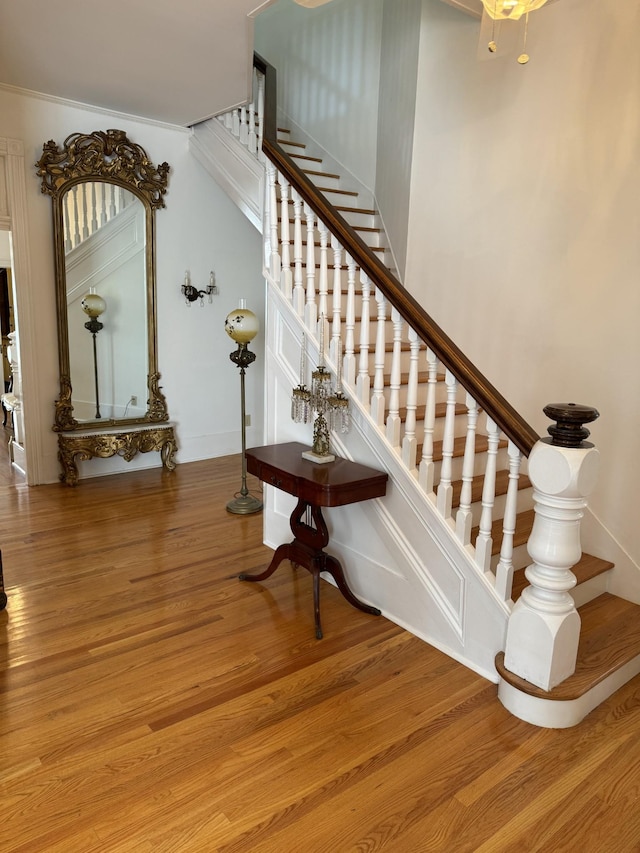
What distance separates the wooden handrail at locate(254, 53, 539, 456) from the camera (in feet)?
7.91

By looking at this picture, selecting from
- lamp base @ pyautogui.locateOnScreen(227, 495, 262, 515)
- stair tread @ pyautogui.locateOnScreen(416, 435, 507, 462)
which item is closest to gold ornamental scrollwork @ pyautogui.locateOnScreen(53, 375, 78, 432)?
lamp base @ pyautogui.locateOnScreen(227, 495, 262, 515)

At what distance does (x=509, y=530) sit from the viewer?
8.03ft

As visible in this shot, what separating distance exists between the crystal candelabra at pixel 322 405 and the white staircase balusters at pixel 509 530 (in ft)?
2.97

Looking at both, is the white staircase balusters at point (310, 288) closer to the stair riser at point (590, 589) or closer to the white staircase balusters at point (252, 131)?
the white staircase balusters at point (252, 131)

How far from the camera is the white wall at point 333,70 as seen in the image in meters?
4.92

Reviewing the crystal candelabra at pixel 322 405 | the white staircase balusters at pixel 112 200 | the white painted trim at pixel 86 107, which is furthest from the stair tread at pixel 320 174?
the crystal candelabra at pixel 322 405

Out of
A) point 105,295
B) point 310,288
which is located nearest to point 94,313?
point 105,295

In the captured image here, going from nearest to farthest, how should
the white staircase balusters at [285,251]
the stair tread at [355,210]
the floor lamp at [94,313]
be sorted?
the white staircase balusters at [285,251], the stair tread at [355,210], the floor lamp at [94,313]

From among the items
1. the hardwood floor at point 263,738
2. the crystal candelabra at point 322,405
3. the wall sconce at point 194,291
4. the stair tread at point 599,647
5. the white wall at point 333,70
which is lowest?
the hardwood floor at point 263,738

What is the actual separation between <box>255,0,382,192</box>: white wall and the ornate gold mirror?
1515 mm

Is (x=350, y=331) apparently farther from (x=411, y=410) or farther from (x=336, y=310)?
(x=411, y=410)

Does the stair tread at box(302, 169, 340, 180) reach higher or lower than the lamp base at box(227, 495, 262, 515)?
higher

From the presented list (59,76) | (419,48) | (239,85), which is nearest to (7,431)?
(59,76)

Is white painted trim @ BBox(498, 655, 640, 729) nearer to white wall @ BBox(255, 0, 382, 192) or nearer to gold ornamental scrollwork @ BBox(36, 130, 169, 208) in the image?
white wall @ BBox(255, 0, 382, 192)
